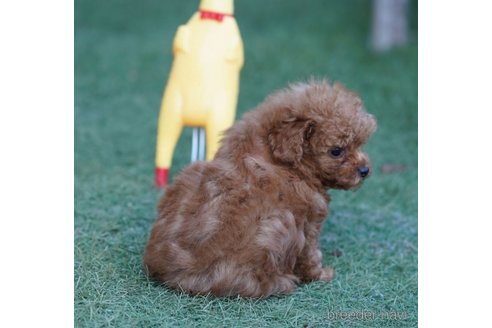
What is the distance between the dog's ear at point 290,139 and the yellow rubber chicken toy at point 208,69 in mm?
1325

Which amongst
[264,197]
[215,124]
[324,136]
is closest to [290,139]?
[324,136]

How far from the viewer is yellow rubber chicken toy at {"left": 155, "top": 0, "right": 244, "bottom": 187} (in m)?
A: 5.34

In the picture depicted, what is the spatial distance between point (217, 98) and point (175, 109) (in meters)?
0.35

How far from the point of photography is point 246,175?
397cm

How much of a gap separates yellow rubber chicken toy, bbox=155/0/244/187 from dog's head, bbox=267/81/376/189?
128cm

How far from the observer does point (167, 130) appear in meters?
5.55

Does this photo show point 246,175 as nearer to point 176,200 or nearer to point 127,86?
point 176,200

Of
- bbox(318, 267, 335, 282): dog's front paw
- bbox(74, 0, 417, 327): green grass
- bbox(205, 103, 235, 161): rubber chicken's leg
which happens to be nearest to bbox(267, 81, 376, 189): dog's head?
bbox(318, 267, 335, 282): dog's front paw

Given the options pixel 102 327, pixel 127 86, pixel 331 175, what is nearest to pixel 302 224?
pixel 331 175

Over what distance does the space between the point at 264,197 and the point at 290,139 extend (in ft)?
1.16

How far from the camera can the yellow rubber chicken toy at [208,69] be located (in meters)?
5.34

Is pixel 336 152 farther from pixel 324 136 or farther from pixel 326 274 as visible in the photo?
pixel 326 274

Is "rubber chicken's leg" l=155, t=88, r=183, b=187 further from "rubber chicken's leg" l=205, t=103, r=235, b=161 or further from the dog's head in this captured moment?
the dog's head
